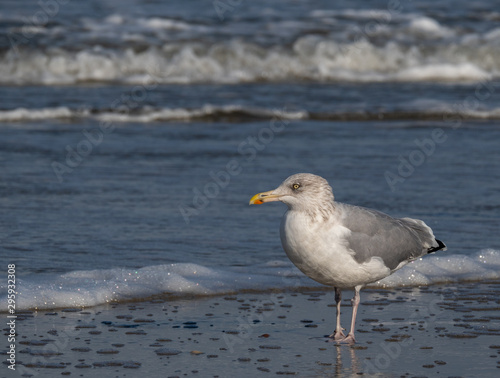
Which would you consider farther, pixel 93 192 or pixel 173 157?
pixel 173 157

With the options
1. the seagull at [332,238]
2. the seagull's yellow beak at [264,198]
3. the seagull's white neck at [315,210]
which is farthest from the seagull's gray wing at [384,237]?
the seagull's yellow beak at [264,198]

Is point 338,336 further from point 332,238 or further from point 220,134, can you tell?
point 220,134

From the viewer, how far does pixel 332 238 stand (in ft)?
17.4

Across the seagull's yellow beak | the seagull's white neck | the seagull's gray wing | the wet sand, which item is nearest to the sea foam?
the wet sand

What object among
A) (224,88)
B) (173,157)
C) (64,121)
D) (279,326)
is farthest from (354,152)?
(224,88)

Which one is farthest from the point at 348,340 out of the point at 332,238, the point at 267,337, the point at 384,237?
the point at 384,237

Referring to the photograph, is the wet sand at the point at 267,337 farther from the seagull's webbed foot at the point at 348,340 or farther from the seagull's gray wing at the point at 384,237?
the seagull's gray wing at the point at 384,237

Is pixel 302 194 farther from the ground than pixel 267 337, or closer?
farther from the ground

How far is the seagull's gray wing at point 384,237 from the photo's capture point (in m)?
5.45

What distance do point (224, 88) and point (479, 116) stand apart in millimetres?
5419

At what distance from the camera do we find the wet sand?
4.77 meters

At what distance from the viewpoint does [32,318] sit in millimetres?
5645

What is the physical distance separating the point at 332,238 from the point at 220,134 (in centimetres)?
769

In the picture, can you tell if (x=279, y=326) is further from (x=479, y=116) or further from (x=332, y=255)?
(x=479, y=116)
